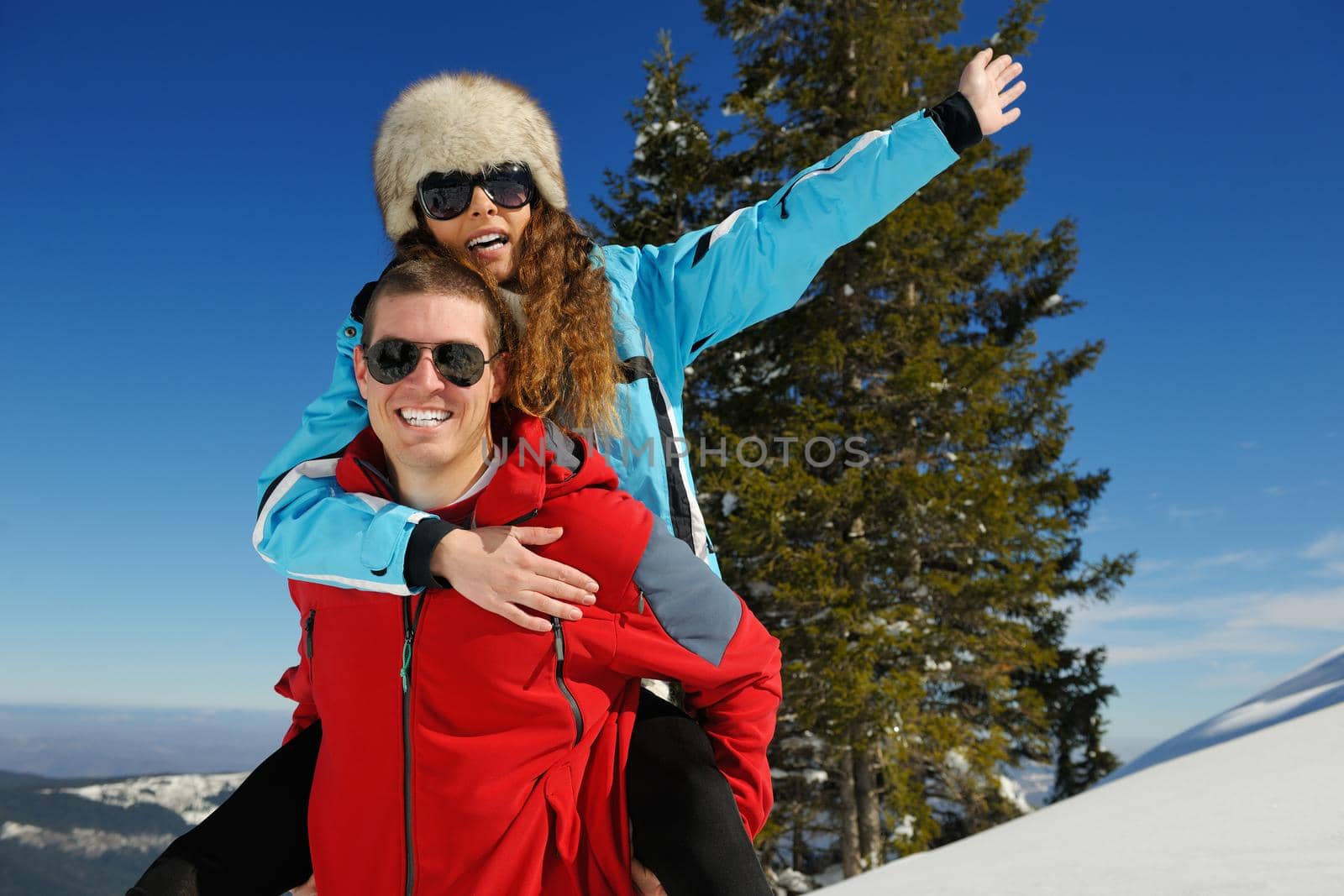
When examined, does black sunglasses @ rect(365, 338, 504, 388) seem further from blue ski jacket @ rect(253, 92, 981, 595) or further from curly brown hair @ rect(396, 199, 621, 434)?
blue ski jacket @ rect(253, 92, 981, 595)

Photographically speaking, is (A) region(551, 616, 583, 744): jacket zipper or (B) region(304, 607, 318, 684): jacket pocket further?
(B) region(304, 607, 318, 684): jacket pocket

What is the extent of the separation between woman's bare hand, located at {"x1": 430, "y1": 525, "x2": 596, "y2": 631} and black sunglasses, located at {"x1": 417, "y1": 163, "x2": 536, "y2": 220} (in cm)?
102

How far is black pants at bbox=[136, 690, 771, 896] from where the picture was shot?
1367mm

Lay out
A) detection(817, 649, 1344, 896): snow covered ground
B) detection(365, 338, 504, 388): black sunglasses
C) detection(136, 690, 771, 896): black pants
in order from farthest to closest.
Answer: detection(817, 649, 1344, 896): snow covered ground, detection(365, 338, 504, 388): black sunglasses, detection(136, 690, 771, 896): black pants

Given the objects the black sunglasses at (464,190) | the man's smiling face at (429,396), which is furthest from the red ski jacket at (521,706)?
the black sunglasses at (464,190)

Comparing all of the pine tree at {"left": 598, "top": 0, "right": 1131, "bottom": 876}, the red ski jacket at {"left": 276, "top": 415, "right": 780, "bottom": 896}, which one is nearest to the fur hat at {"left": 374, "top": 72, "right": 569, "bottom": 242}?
the red ski jacket at {"left": 276, "top": 415, "right": 780, "bottom": 896}

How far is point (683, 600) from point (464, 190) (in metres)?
1.26

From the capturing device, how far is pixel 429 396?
→ 62.6 inches

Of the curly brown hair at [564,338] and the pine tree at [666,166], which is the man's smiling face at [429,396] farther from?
the pine tree at [666,166]

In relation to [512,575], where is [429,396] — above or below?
above

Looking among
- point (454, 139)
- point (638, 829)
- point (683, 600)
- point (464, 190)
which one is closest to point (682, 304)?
point (464, 190)

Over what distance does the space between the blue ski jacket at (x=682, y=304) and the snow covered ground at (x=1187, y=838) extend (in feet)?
5.75

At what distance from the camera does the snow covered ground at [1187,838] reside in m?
2.40

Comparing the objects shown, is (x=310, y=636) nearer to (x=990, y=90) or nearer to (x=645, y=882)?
(x=645, y=882)
